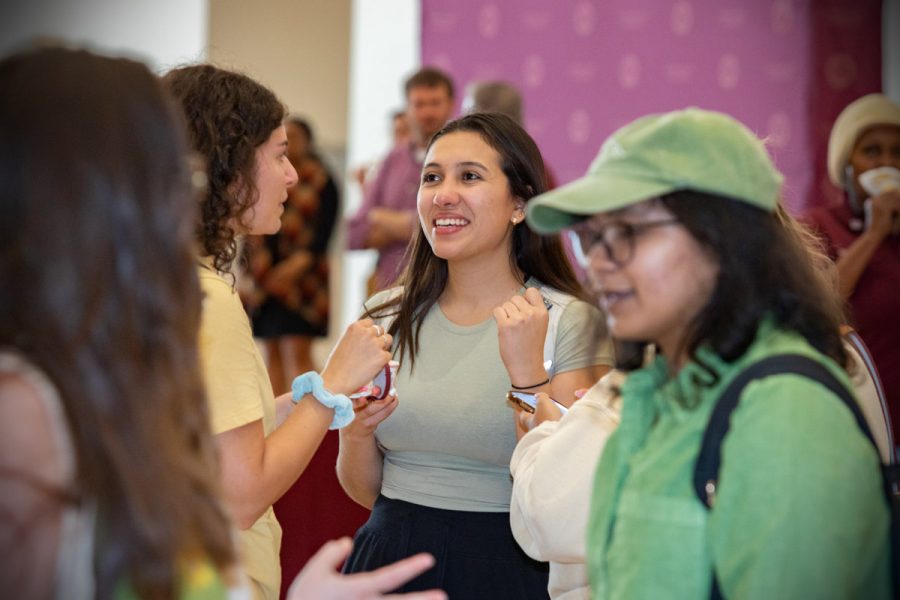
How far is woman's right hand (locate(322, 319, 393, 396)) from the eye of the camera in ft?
6.54

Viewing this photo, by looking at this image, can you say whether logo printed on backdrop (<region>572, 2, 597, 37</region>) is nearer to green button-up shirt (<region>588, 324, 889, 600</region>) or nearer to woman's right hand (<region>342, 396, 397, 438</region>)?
woman's right hand (<region>342, 396, 397, 438</region>)

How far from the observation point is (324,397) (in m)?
1.94

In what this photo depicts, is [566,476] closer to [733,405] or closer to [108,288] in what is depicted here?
[733,405]

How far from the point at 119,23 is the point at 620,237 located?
6329 mm

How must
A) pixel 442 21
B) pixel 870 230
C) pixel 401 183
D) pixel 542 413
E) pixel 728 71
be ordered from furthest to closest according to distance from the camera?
pixel 442 21 → pixel 728 71 → pixel 401 183 → pixel 870 230 → pixel 542 413

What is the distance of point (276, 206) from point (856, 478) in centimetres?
130

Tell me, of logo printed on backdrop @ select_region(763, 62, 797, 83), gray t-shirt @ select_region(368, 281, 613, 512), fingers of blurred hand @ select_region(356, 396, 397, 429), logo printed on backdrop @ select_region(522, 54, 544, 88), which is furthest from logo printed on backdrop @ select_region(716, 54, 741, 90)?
fingers of blurred hand @ select_region(356, 396, 397, 429)

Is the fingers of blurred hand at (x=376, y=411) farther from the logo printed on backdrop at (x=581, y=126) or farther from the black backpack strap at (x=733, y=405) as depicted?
the logo printed on backdrop at (x=581, y=126)

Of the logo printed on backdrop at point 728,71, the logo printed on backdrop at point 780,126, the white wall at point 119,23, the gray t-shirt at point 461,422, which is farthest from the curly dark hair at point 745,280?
the white wall at point 119,23

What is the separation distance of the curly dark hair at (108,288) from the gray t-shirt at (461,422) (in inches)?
46.1

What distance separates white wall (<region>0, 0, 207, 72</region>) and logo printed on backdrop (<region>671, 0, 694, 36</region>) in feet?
9.63

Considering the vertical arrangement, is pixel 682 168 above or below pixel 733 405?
above

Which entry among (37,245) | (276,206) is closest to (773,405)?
(37,245)

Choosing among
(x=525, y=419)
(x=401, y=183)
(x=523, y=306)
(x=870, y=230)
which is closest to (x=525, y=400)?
(x=525, y=419)
